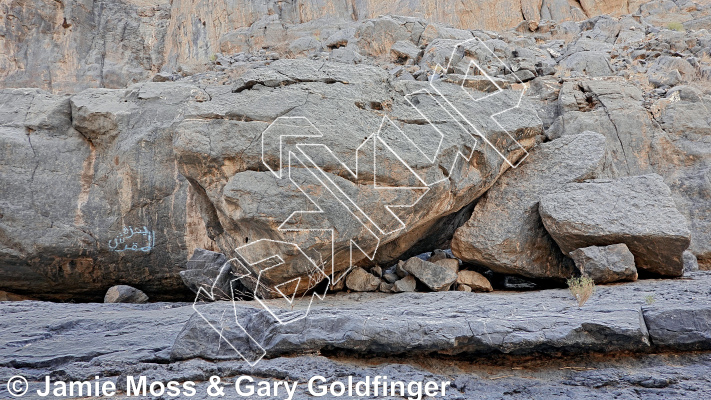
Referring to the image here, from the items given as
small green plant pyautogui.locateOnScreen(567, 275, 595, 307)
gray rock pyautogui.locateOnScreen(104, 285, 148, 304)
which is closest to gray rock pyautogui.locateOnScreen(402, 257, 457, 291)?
small green plant pyautogui.locateOnScreen(567, 275, 595, 307)

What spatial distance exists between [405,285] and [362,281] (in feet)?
1.38

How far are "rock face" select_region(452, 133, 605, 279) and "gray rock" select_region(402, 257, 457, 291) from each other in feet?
1.09

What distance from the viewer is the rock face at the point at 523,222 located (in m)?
4.74

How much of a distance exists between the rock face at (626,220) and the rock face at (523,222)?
220 mm

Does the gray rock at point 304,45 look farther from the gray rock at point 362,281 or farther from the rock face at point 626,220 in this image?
the rock face at point 626,220

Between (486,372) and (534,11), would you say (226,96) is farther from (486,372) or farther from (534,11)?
(534,11)

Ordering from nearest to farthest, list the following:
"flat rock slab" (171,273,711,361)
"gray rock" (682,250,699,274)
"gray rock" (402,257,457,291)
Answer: "flat rock slab" (171,273,711,361) → "gray rock" (402,257,457,291) → "gray rock" (682,250,699,274)

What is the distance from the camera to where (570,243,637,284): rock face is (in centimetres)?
427

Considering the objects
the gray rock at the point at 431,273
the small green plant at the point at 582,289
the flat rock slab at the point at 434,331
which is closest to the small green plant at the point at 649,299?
the flat rock slab at the point at 434,331

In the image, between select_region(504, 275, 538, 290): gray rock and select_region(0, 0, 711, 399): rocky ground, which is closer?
select_region(0, 0, 711, 399): rocky ground

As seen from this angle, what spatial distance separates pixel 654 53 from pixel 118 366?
8528mm

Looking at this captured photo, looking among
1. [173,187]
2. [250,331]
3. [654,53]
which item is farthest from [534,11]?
[250,331]

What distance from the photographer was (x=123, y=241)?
6.37 metres

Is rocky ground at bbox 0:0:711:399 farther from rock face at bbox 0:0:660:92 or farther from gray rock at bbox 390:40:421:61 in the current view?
rock face at bbox 0:0:660:92
